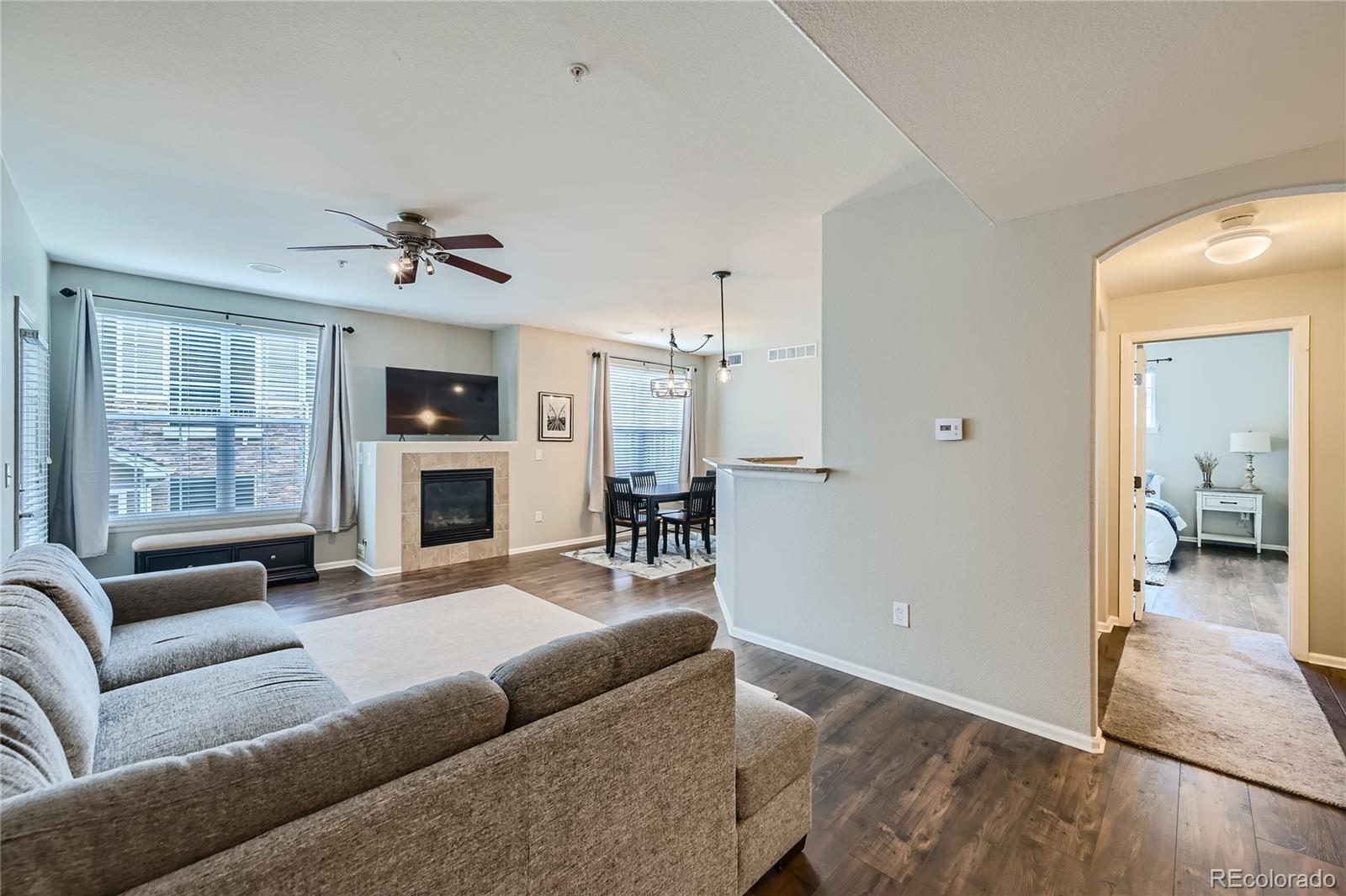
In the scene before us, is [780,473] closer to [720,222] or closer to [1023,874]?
[720,222]

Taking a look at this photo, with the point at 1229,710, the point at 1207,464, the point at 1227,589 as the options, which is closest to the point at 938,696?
the point at 1229,710

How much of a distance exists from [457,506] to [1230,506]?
8098mm

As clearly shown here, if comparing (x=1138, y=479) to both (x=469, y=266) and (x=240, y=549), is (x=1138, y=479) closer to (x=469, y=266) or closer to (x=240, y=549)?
(x=469, y=266)

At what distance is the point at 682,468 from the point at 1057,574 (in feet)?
19.7

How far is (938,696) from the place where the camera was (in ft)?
8.78

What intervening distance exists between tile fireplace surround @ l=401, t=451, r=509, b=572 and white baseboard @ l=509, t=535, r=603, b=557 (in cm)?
16

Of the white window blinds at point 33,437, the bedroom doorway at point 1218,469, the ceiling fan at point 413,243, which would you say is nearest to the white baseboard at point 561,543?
the white window blinds at point 33,437

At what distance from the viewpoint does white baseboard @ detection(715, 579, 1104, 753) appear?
2.29 meters

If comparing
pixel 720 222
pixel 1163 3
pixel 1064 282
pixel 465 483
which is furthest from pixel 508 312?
pixel 1163 3

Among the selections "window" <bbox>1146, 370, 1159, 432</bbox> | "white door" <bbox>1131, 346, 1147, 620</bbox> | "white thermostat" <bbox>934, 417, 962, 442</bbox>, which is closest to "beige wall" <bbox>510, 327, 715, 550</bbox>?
"white thermostat" <bbox>934, 417, 962, 442</bbox>

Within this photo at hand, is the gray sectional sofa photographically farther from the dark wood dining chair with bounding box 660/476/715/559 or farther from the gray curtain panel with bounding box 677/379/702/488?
the gray curtain panel with bounding box 677/379/702/488

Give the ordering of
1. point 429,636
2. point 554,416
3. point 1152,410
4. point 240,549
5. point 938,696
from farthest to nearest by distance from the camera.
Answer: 1. point 554,416
2. point 1152,410
3. point 240,549
4. point 429,636
5. point 938,696

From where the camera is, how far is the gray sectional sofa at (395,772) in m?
0.74

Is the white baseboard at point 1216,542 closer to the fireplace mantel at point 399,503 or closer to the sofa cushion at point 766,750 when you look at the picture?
the sofa cushion at point 766,750
